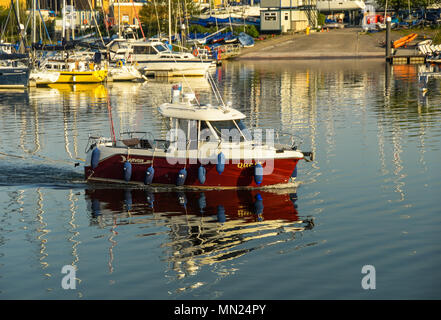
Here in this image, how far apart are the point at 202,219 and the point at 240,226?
1.39 m

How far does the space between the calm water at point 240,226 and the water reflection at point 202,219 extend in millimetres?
61

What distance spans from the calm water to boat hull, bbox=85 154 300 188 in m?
0.45

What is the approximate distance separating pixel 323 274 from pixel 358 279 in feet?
2.74

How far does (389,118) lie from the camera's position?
43.0 m

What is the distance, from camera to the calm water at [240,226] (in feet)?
56.4

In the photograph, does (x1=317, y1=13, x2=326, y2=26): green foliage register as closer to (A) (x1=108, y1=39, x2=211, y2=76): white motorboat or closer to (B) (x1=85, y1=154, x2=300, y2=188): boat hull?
(A) (x1=108, y1=39, x2=211, y2=76): white motorboat

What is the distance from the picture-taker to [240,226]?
2206cm

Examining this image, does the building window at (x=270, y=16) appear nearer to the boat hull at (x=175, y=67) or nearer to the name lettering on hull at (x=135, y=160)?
the boat hull at (x=175, y=67)

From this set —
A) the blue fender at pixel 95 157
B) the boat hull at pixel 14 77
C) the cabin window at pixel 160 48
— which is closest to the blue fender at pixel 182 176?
the blue fender at pixel 95 157

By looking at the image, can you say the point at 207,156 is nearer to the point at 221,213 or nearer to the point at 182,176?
the point at 182,176

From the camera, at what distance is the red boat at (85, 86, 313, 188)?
82.1 ft

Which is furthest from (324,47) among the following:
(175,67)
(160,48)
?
(175,67)

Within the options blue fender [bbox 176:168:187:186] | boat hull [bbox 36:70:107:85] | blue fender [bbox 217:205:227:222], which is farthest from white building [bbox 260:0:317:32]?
blue fender [bbox 217:205:227:222]
